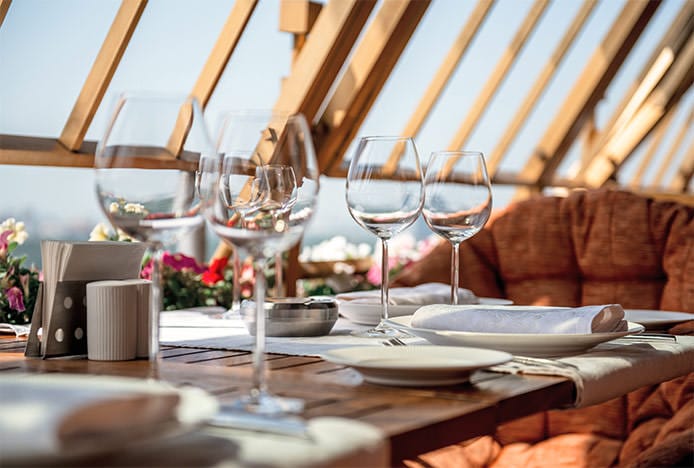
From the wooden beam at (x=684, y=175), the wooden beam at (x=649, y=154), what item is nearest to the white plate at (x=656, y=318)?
the wooden beam at (x=649, y=154)

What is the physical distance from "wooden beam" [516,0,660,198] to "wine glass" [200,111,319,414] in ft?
18.0

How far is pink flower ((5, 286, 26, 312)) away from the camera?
1831 millimetres

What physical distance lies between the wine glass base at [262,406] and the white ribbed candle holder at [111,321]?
42 centimetres

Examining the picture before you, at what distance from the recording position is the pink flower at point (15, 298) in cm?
183

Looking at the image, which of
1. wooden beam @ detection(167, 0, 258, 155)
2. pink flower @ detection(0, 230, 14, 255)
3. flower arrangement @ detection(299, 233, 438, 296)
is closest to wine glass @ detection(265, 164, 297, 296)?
pink flower @ detection(0, 230, 14, 255)

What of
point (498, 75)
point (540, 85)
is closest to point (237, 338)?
point (498, 75)

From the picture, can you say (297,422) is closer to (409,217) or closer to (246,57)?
(409,217)

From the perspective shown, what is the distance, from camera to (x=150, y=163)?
964mm

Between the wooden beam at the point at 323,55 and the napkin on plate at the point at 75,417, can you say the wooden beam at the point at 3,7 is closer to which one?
the wooden beam at the point at 323,55

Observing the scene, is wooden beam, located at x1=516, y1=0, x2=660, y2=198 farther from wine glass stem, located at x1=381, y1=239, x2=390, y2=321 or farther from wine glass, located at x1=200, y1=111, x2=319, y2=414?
wine glass, located at x1=200, y1=111, x2=319, y2=414

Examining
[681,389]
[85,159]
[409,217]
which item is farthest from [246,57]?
[409,217]

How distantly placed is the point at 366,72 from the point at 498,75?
1510 mm

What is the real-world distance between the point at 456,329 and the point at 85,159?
8.76 feet

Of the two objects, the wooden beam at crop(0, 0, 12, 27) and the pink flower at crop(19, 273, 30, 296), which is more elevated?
the wooden beam at crop(0, 0, 12, 27)
